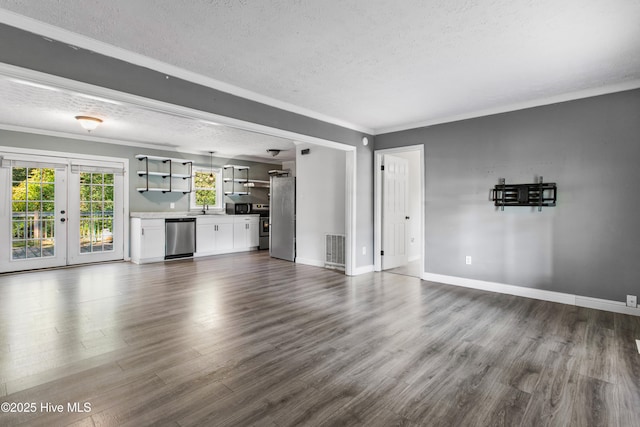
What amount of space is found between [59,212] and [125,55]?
16.1 ft


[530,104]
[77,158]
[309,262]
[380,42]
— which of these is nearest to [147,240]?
[77,158]

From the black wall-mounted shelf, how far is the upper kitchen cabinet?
21.8ft

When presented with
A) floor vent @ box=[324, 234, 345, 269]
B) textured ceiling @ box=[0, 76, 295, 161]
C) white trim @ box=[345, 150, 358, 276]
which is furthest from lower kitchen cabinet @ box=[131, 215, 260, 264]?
white trim @ box=[345, 150, 358, 276]

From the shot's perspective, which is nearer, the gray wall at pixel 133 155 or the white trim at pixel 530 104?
the white trim at pixel 530 104

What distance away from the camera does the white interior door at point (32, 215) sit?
5535 millimetres

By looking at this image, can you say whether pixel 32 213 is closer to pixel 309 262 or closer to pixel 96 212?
pixel 96 212

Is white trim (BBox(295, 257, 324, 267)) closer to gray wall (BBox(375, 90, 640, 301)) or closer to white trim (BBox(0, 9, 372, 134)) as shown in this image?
gray wall (BBox(375, 90, 640, 301))

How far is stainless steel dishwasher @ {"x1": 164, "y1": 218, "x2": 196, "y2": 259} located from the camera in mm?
6895

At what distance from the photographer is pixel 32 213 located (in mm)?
5785

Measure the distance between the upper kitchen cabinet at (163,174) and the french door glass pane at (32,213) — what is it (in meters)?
1.58

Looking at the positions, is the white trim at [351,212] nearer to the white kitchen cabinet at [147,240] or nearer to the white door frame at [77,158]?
the white kitchen cabinet at [147,240]

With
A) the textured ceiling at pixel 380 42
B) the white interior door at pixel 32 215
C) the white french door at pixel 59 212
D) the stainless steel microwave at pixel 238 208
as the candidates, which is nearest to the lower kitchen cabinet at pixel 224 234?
the stainless steel microwave at pixel 238 208

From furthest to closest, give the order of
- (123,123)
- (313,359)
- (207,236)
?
(207,236), (123,123), (313,359)

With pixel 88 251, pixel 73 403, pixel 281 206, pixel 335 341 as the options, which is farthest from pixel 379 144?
pixel 88 251
